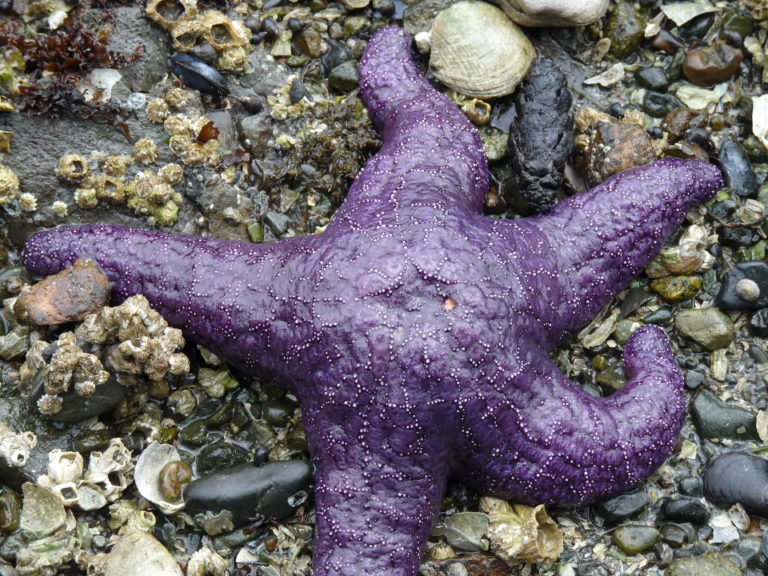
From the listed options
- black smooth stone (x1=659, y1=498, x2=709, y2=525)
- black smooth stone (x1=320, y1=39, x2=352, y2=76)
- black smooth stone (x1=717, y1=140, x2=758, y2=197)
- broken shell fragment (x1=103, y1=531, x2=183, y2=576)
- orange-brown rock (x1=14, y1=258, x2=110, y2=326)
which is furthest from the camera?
black smooth stone (x1=320, y1=39, x2=352, y2=76)

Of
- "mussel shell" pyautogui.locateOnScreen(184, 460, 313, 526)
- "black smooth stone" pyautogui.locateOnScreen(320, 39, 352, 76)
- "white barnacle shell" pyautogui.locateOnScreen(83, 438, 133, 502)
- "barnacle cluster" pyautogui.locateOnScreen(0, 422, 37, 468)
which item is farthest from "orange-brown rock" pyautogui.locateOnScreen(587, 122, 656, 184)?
"barnacle cluster" pyautogui.locateOnScreen(0, 422, 37, 468)

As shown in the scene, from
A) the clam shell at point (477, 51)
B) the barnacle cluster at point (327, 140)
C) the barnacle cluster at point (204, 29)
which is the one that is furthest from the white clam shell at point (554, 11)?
the barnacle cluster at point (204, 29)

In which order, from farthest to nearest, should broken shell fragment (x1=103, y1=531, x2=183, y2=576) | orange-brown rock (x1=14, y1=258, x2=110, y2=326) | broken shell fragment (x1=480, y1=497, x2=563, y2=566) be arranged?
orange-brown rock (x1=14, y1=258, x2=110, y2=326) < broken shell fragment (x1=480, y1=497, x2=563, y2=566) < broken shell fragment (x1=103, y1=531, x2=183, y2=576)

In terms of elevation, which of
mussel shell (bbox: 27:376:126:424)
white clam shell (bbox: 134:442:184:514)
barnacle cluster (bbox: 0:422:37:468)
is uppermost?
mussel shell (bbox: 27:376:126:424)

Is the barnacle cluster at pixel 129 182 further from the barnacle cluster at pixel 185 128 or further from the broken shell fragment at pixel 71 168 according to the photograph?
the barnacle cluster at pixel 185 128

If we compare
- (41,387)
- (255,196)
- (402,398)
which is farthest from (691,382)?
(41,387)

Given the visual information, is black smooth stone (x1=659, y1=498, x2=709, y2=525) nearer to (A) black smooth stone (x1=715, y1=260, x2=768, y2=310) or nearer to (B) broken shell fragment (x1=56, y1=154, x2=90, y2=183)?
(A) black smooth stone (x1=715, y1=260, x2=768, y2=310)
